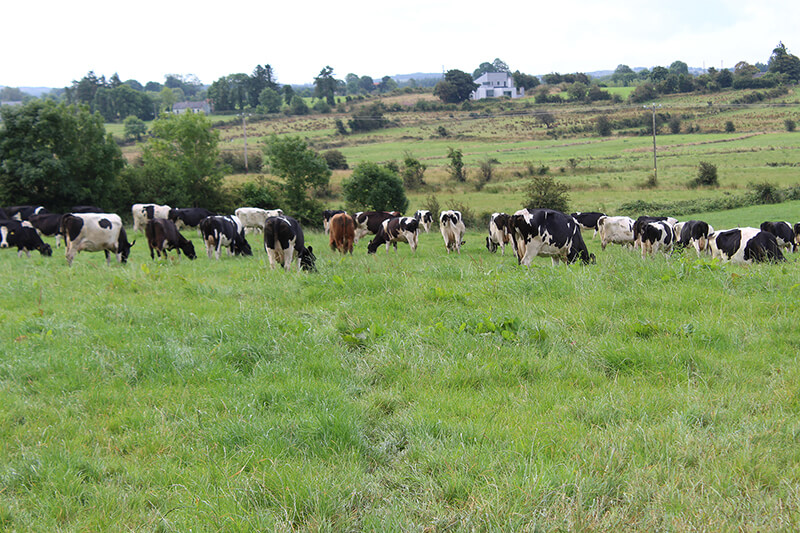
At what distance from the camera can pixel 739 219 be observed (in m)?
36.7

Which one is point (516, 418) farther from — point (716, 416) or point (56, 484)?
point (56, 484)

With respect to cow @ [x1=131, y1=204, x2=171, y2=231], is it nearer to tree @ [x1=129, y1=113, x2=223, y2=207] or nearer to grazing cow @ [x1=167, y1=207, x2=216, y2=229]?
grazing cow @ [x1=167, y1=207, x2=216, y2=229]

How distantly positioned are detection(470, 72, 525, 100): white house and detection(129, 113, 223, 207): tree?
130 metres

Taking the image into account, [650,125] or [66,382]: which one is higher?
[650,125]

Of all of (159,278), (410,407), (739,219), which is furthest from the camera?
(739,219)

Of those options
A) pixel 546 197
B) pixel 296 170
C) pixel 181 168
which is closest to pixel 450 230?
pixel 546 197

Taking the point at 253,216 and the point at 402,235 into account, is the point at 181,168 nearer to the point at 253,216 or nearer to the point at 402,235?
the point at 253,216

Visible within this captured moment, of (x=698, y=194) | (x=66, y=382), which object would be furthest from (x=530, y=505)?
(x=698, y=194)

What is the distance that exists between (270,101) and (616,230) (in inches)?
5307

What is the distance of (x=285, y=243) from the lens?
579 inches

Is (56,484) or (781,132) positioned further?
(781,132)

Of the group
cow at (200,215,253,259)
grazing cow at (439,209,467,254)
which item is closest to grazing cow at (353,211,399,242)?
grazing cow at (439,209,467,254)

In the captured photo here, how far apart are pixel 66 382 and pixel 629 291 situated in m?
6.71

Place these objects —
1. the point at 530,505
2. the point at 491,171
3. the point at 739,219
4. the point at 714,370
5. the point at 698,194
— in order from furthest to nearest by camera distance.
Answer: the point at 491,171, the point at 698,194, the point at 739,219, the point at 714,370, the point at 530,505
